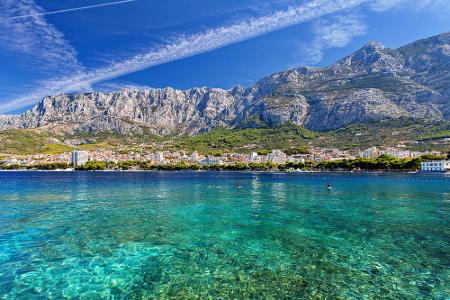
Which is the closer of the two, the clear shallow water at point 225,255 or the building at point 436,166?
the clear shallow water at point 225,255

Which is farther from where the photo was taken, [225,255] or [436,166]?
[436,166]

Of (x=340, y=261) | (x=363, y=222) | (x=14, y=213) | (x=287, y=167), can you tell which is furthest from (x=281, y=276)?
(x=287, y=167)

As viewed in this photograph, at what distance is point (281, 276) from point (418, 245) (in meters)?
11.3

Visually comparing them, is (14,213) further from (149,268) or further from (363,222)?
(363,222)

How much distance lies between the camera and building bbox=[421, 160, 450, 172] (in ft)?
440

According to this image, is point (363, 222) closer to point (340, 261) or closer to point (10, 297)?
point (340, 261)

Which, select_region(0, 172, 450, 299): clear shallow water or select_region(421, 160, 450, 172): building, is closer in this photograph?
select_region(0, 172, 450, 299): clear shallow water

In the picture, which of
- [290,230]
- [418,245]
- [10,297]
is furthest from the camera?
[290,230]

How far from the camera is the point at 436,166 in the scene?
5349 inches

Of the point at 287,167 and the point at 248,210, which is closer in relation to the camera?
the point at 248,210

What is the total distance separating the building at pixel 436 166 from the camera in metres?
134

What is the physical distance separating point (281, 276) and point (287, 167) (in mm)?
165820

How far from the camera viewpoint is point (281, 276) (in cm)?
1415

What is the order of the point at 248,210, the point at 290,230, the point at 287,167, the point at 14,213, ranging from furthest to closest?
the point at 287,167 < the point at 248,210 < the point at 14,213 < the point at 290,230
